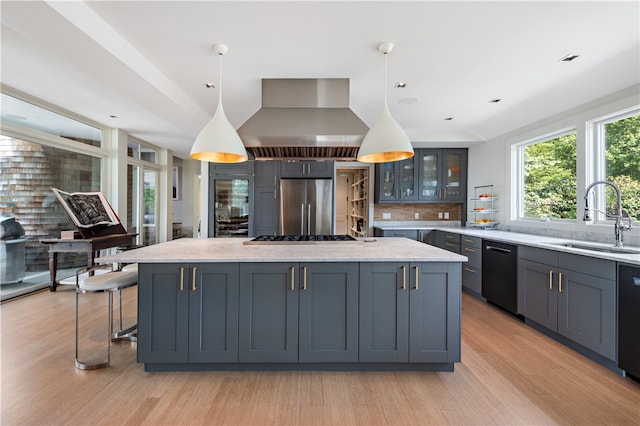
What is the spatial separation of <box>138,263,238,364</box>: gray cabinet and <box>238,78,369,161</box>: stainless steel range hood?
4.10 feet

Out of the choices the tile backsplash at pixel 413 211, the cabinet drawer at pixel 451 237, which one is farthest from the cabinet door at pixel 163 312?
the tile backsplash at pixel 413 211

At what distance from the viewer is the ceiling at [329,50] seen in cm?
192

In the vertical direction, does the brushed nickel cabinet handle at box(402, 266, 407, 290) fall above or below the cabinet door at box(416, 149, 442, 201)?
below

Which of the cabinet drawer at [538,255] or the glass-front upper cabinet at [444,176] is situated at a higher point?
the glass-front upper cabinet at [444,176]

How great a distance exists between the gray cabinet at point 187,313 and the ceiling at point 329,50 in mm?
1723

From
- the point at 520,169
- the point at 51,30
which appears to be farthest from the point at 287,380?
the point at 520,169

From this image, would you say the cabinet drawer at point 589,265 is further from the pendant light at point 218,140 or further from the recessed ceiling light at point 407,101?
the pendant light at point 218,140

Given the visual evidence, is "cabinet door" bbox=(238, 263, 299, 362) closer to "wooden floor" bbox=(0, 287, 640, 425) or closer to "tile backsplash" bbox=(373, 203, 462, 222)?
"wooden floor" bbox=(0, 287, 640, 425)

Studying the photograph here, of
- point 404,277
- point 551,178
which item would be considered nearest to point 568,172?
point 551,178

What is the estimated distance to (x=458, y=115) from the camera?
4027 millimetres

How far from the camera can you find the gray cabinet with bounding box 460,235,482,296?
148 inches

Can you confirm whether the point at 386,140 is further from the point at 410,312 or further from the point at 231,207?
the point at 231,207

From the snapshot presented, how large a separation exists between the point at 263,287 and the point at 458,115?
3.59 m

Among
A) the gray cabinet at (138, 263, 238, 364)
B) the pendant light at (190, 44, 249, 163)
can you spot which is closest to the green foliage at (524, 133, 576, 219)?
the pendant light at (190, 44, 249, 163)
